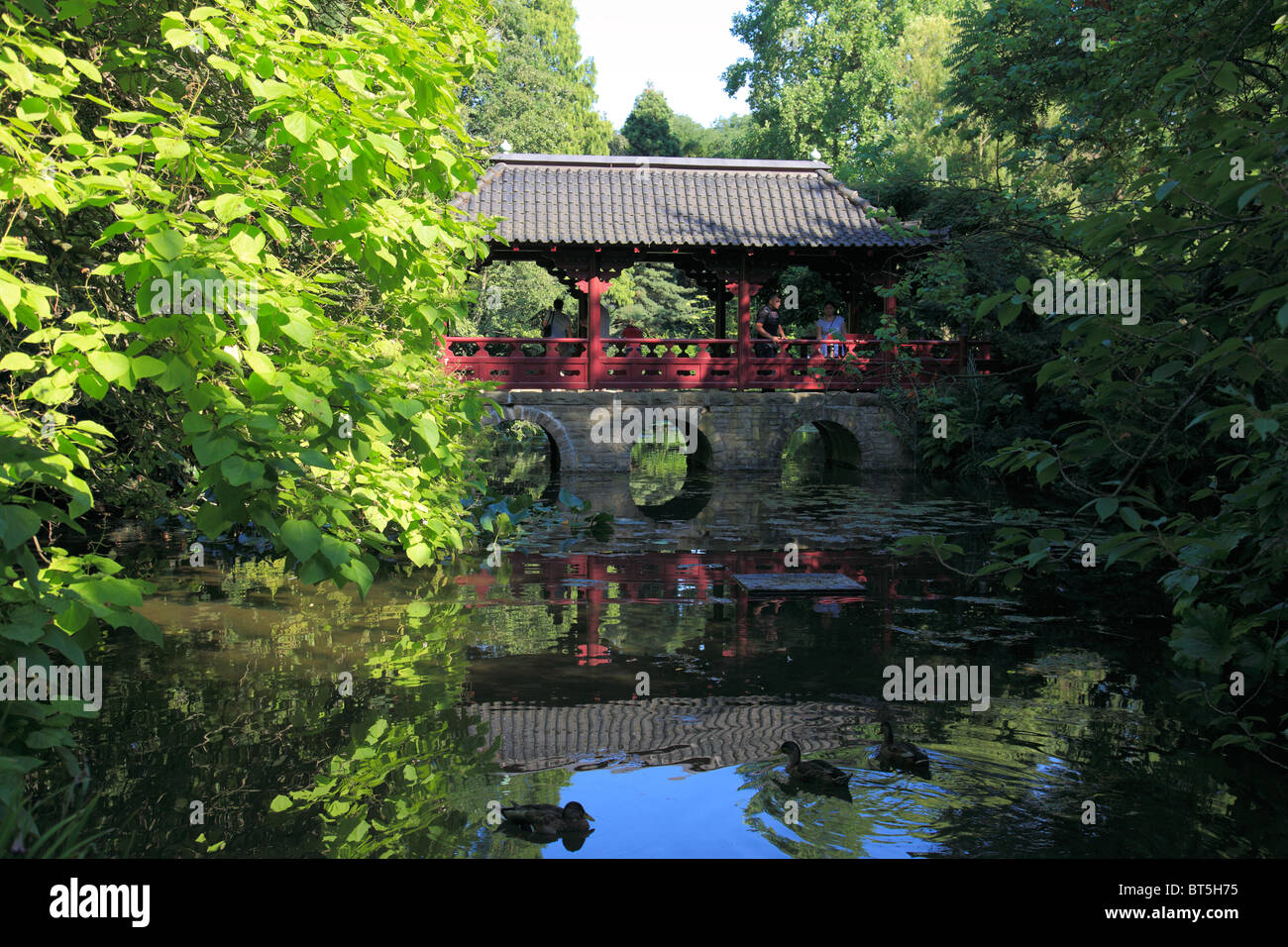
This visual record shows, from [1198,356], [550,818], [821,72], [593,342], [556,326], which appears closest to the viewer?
[550,818]

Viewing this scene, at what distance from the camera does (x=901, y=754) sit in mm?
4828

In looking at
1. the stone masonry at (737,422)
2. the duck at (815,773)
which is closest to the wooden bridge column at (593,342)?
the stone masonry at (737,422)

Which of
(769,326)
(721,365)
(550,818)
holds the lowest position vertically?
(550,818)

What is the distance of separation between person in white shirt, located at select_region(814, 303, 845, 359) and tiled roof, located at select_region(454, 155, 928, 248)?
1.43 metres

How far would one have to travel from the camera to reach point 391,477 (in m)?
5.78

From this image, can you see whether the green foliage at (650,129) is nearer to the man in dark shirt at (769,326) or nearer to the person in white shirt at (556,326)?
the man in dark shirt at (769,326)

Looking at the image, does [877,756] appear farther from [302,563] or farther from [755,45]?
[755,45]

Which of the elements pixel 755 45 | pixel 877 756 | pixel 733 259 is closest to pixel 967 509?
pixel 733 259

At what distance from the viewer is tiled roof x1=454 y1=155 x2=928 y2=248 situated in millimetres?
18531

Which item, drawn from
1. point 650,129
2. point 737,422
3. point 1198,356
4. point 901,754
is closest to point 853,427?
point 737,422

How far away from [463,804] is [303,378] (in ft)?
6.69

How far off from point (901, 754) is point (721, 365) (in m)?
15.0

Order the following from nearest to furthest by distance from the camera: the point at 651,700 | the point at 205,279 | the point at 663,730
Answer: the point at 205,279 → the point at 663,730 → the point at 651,700

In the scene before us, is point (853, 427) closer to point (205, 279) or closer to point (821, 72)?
point (205, 279)
